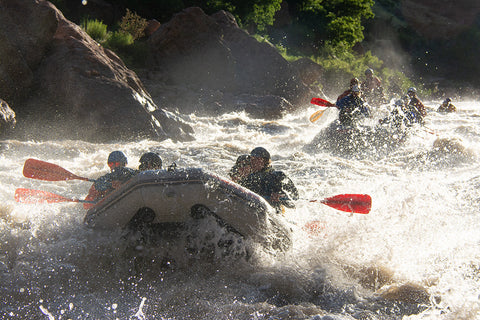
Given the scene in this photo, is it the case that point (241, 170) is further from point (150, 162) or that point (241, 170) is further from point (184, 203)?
point (184, 203)

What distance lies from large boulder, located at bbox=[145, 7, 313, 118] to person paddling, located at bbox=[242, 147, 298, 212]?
28.3 ft

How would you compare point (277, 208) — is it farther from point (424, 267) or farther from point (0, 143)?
point (0, 143)

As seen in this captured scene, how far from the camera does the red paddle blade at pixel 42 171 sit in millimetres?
5039

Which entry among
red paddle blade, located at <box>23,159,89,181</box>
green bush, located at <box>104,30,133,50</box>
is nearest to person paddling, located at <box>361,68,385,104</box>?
green bush, located at <box>104,30,133,50</box>

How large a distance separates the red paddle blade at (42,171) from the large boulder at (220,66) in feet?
27.8

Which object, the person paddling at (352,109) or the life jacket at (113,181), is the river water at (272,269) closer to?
the life jacket at (113,181)

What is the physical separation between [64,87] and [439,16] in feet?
156

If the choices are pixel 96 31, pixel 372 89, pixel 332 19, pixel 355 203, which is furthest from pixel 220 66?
pixel 332 19

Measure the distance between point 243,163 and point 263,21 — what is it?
17406 mm

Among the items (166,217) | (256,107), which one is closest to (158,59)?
(256,107)

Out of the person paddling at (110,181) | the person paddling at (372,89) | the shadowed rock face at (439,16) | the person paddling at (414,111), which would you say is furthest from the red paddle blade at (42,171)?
the shadowed rock face at (439,16)

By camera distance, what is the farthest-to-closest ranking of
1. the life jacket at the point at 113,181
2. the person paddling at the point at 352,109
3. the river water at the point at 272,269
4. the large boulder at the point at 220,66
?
the large boulder at the point at 220,66, the person paddling at the point at 352,109, the life jacket at the point at 113,181, the river water at the point at 272,269

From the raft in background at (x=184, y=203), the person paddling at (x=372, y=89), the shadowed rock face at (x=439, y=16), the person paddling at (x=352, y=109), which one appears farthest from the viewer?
the shadowed rock face at (x=439, y=16)

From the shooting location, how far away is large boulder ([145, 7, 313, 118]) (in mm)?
14211
